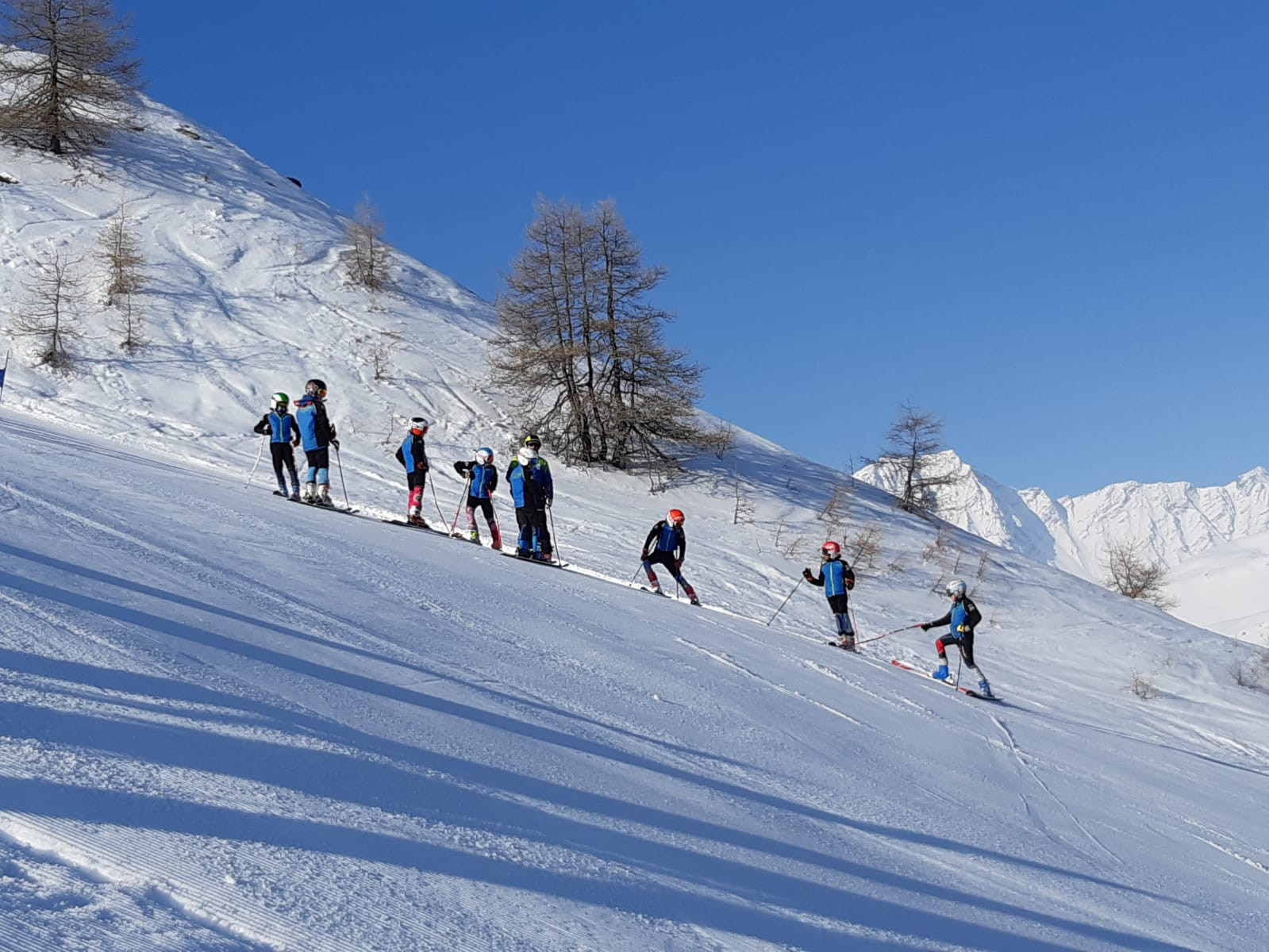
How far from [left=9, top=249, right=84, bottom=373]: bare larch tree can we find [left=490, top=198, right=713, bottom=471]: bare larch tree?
39.6ft

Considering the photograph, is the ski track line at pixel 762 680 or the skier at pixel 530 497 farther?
the skier at pixel 530 497

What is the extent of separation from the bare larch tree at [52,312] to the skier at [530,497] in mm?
15695

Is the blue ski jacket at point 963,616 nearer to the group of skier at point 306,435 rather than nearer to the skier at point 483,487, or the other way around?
the skier at point 483,487

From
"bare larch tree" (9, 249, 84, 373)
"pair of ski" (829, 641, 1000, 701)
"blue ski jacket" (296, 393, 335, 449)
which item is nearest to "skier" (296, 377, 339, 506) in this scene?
"blue ski jacket" (296, 393, 335, 449)

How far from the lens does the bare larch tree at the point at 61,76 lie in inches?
1550

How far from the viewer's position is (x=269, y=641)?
646cm

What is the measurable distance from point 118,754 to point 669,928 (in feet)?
7.28

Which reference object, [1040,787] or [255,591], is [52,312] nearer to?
[255,591]

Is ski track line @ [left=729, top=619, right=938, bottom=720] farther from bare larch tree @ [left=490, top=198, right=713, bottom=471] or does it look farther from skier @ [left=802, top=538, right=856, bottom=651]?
bare larch tree @ [left=490, top=198, right=713, bottom=471]

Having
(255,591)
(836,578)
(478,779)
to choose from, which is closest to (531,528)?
(836,578)

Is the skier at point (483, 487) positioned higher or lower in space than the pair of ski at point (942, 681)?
higher

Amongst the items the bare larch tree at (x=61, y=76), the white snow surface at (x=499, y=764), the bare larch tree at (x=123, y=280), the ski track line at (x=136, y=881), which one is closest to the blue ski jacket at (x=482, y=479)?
the white snow surface at (x=499, y=764)

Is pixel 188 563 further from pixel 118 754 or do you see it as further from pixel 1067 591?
pixel 1067 591

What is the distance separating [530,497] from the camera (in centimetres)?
1628
